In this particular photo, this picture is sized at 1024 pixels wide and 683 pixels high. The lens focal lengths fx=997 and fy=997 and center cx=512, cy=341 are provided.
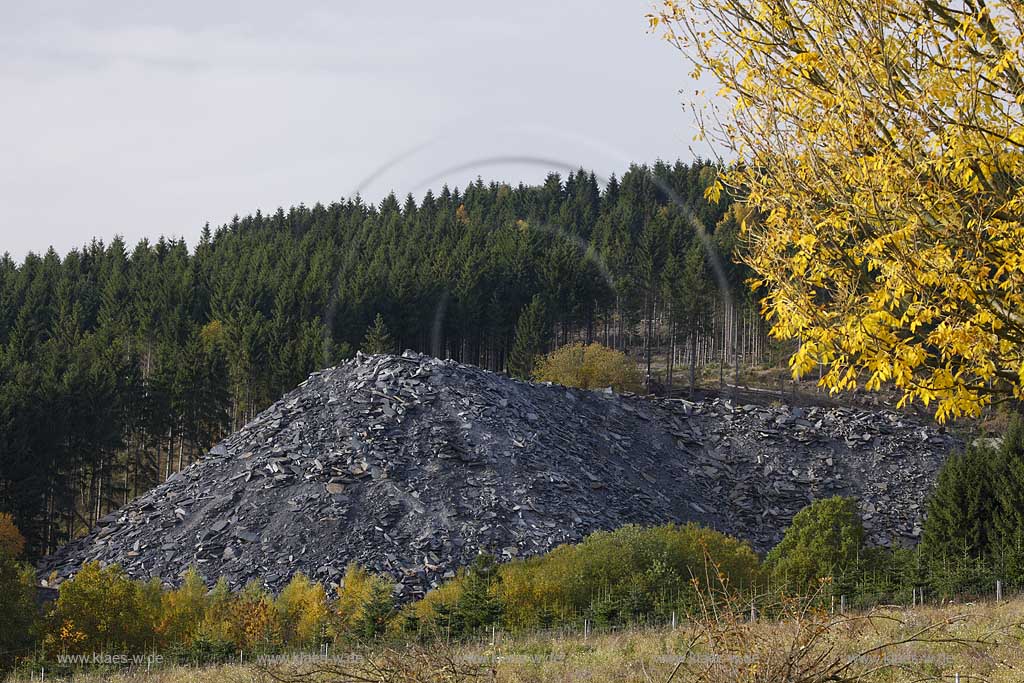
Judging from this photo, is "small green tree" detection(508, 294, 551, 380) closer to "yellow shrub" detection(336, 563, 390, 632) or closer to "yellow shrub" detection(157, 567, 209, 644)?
"yellow shrub" detection(336, 563, 390, 632)

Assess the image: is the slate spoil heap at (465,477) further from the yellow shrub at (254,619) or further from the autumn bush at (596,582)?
the autumn bush at (596,582)

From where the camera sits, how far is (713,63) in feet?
39.5

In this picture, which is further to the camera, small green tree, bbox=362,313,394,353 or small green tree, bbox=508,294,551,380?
small green tree, bbox=508,294,551,380

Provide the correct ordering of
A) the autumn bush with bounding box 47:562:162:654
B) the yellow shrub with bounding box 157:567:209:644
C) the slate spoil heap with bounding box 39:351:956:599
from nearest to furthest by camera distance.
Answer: the autumn bush with bounding box 47:562:162:654 → the yellow shrub with bounding box 157:567:209:644 → the slate spoil heap with bounding box 39:351:956:599

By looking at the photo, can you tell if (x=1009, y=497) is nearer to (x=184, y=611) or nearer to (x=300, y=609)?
(x=300, y=609)

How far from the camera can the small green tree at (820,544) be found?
118 ft

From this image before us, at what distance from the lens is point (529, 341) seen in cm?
9612

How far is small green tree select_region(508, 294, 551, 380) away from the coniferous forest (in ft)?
0.75

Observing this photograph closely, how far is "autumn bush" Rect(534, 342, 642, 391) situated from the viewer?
3433 inches

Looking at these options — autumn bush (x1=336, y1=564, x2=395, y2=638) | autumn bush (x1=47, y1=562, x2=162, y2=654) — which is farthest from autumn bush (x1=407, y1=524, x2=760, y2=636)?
autumn bush (x1=47, y1=562, x2=162, y2=654)

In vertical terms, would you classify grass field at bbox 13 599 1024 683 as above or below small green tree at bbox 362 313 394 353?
below

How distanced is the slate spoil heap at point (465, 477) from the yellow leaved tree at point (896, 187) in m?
30.3

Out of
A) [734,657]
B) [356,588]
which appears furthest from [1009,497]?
[734,657]

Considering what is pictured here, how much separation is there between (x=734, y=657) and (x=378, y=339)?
81.7 m
